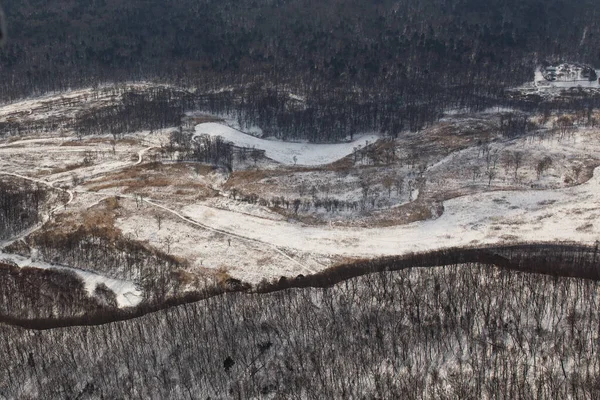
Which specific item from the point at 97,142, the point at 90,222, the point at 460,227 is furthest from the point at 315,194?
the point at 97,142

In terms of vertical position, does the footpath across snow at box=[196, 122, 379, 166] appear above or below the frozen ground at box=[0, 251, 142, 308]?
above

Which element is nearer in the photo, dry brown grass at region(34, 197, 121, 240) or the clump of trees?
dry brown grass at region(34, 197, 121, 240)

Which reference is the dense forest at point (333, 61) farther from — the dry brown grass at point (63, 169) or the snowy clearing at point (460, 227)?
the snowy clearing at point (460, 227)

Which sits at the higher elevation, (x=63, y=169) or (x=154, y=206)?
(x=154, y=206)

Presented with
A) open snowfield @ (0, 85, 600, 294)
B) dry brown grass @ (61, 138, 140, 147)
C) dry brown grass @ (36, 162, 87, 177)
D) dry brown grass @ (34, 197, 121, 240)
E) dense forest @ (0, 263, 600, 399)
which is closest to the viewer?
dense forest @ (0, 263, 600, 399)

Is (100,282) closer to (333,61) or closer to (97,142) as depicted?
(97,142)

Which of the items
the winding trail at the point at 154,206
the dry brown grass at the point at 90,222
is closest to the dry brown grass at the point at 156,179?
the winding trail at the point at 154,206

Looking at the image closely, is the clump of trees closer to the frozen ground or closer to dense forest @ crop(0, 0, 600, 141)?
the frozen ground

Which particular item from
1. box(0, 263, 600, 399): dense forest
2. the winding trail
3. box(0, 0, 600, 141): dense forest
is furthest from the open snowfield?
box(0, 263, 600, 399): dense forest
